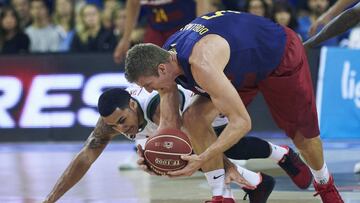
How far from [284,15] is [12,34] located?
369 centimetres

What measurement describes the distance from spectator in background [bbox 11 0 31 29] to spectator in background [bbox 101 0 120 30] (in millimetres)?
1131

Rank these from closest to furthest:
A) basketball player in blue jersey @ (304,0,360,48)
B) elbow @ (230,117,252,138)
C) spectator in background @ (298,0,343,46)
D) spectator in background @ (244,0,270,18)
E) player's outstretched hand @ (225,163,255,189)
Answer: elbow @ (230,117,252,138) < player's outstretched hand @ (225,163,255,189) < basketball player in blue jersey @ (304,0,360,48) < spectator in background @ (244,0,270,18) < spectator in background @ (298,0,343,46)

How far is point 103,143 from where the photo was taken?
645 centimetres

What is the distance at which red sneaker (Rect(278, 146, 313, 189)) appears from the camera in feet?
21.8

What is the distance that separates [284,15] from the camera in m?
11.0

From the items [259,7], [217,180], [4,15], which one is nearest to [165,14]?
[259,7]

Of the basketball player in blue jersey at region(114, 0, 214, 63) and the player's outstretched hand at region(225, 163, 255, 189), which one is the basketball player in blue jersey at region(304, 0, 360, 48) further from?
the basketball player in blue jersey at region(114, 0, 214, 63)

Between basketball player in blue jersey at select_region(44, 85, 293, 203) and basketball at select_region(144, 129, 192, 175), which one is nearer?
basketball at select_region(144, 129, 192, 175)

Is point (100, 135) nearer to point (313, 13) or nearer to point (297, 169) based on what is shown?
point (297, 169)

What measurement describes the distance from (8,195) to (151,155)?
2.31m

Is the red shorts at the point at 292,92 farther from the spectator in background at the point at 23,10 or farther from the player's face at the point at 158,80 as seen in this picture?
the spectator in background at the point at 23,10

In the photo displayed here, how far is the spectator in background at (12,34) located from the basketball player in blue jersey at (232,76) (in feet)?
20.9

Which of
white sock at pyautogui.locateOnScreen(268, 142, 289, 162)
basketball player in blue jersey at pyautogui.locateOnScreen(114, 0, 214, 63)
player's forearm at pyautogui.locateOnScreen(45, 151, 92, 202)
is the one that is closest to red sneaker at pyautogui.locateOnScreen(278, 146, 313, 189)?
white sock at pyautogui.locateOnScreen(268, 142, 289, 162)

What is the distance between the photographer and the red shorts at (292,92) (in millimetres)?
5926
